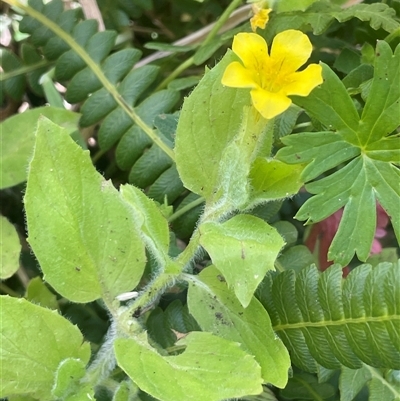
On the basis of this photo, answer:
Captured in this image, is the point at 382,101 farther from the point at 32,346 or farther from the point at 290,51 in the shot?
the point at 32,346

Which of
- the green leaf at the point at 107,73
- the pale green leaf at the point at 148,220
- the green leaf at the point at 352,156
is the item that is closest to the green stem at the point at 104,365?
the pale green leaf at the point at 148,220

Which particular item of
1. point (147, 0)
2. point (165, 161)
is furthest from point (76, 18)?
point (165, 161)

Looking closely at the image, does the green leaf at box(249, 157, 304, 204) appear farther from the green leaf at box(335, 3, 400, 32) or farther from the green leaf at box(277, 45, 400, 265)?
the green leaf at box(335, 3, 400, 32)

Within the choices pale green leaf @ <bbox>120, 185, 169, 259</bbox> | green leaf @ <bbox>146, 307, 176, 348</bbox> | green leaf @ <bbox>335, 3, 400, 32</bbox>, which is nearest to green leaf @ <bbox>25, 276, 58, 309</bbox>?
green leaf @ <bbox>146, 307, 176, 348</bbox>

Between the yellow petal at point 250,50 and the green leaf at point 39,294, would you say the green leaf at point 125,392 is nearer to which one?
the green leaf at point 39,294

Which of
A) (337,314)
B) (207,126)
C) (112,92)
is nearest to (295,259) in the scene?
(337,314)

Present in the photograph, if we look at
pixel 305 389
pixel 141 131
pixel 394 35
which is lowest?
pixel 305 389

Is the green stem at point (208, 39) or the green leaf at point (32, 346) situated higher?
the green stem at point (208, 39)

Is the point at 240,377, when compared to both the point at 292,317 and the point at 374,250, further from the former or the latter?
the point at 374,250
